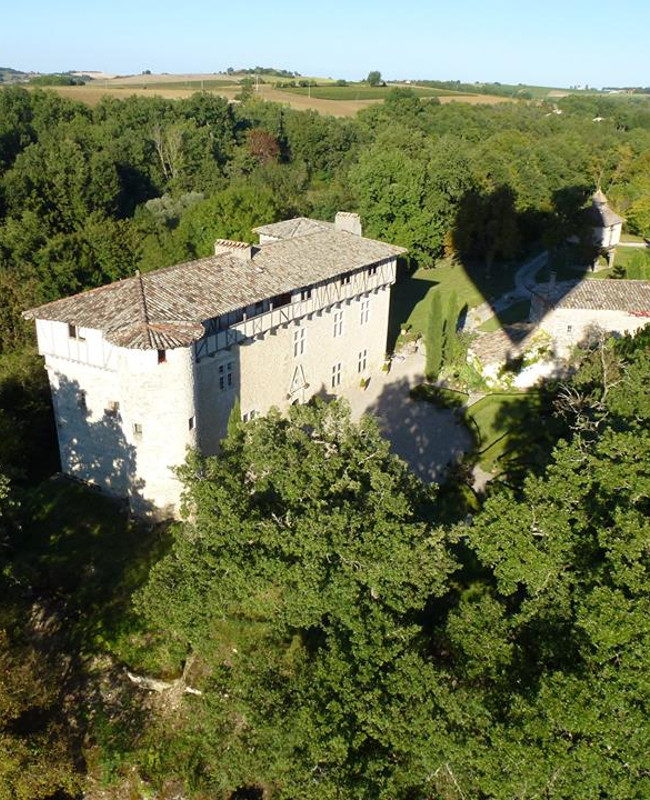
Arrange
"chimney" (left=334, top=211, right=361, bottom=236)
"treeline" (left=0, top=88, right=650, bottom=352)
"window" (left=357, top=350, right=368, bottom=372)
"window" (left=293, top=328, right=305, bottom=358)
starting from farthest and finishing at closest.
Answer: "treeline" (left=0, top=88, right=650, bottom=352)
"chimney" (left=334, top=211, right=361, bottom=236)
"window" (left=357, top=350, right=368, bottom=372)
"window" (left=293, top=328, right=305, bottom=358)

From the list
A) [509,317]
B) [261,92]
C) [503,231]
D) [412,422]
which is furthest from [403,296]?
[261,92]

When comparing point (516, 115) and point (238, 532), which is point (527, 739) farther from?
point (516, 115)

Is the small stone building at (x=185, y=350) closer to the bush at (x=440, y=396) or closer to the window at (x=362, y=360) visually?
the window at (x=362, y=360)

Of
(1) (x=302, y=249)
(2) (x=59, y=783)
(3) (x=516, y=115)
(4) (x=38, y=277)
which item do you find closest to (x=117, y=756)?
(2) (x=59, y=783)

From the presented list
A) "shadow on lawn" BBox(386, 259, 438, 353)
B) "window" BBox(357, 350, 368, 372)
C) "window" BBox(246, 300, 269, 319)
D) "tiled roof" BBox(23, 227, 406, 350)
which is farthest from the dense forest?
"shadow on lawn" BBox(386, 259, 438, 353)

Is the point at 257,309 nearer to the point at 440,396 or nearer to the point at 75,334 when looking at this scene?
the point at 75,334

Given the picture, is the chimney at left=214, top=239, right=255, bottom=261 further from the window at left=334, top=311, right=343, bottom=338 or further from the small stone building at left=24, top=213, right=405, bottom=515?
the window at left=334, top=311, right=343, bottom=338
